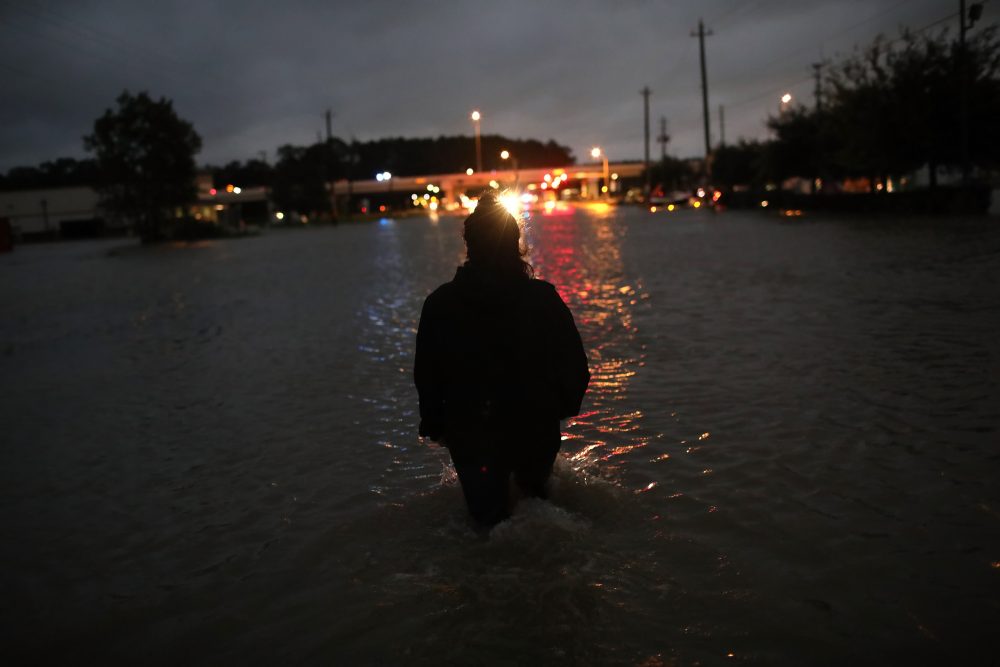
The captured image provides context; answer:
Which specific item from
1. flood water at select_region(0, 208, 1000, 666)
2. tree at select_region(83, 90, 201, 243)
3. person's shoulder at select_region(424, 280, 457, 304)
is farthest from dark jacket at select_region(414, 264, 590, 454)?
tree at select_region(83, 90, 201, 243)

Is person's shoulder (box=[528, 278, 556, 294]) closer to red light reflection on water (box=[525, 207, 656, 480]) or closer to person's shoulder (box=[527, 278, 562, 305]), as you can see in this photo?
person's shoulder (box=[527, 278, 562, 305])

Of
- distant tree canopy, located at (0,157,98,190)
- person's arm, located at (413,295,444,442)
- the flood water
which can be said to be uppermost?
distant tree canopy, located at (0,157,98,190)

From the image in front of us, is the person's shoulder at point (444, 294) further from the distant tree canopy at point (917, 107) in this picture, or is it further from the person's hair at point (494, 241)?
the distant tree canopy at point (917, 107)

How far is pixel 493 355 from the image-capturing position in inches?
155

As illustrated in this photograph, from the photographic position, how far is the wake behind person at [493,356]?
3.91m

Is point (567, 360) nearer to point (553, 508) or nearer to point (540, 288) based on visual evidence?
point (540, 288)

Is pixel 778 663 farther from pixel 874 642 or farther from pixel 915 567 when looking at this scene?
pixel 915 567

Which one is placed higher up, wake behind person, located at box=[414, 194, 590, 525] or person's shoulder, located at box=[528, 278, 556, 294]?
person's shoulder, located at box=[528, 278, 556, 294]

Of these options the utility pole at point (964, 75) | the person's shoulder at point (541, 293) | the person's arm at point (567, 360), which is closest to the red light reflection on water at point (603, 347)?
the person's arm at point (567, 360)

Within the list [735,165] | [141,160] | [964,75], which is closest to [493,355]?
[964,75]

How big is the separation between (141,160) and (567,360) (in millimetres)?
64626

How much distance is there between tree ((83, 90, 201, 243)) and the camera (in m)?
61.2

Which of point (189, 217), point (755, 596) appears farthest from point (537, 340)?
point (189, 217)

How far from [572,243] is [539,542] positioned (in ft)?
83.1
